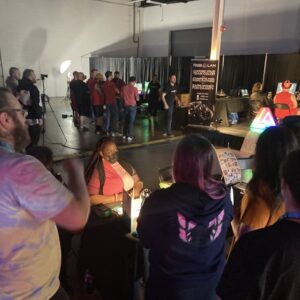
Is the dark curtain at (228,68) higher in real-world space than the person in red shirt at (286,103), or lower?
higher

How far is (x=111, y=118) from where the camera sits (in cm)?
846

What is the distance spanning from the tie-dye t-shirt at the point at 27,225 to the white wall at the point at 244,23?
10604 mm

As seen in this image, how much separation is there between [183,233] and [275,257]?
53cm

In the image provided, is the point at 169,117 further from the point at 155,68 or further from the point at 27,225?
the point at 27,225

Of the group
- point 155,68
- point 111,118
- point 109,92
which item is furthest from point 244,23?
point 111,118

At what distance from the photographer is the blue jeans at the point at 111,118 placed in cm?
831

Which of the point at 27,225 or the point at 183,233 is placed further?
the point at 183,233

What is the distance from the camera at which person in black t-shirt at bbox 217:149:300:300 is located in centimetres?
90

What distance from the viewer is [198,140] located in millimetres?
1464

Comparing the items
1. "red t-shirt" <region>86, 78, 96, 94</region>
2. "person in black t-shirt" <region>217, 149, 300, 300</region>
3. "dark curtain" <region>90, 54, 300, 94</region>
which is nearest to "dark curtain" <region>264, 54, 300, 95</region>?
"dark curtain" <region>90, 54, 300, 94</region>

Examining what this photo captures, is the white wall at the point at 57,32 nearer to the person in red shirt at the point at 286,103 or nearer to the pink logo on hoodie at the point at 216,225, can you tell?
the person in red shirt at the point at 286,103

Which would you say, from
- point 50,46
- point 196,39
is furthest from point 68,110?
point 196,39

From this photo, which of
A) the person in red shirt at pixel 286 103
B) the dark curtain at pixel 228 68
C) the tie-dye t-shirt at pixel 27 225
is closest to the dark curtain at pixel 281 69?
the dark curtain at pixel 228 68

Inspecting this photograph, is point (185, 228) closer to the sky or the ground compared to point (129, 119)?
closer to the sky
